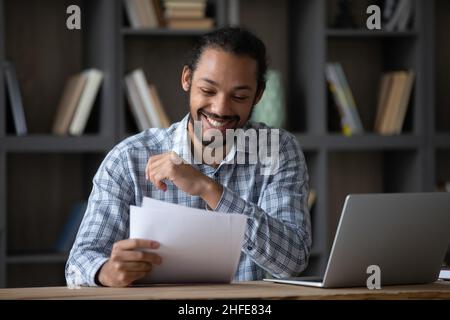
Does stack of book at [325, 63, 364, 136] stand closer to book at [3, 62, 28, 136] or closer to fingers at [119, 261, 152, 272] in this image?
book at [3, 62, 28, 136]

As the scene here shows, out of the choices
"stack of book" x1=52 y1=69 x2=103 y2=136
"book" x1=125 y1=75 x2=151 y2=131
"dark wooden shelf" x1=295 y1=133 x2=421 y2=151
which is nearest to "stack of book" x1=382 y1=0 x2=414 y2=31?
"dark wooden shelf" x1=295 y1=133 x2=421 y2=151

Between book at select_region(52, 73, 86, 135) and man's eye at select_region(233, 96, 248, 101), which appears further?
book at select_region(52, 73, 86, 135)

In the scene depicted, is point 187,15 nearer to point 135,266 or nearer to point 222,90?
point 222,90

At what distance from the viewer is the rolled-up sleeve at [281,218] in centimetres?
203

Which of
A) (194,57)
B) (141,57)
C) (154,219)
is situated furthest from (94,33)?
(154,219)

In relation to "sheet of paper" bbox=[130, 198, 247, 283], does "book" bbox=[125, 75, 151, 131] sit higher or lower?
higher

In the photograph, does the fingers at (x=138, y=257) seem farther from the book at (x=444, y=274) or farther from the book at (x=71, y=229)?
the book at (x=71, y=229)

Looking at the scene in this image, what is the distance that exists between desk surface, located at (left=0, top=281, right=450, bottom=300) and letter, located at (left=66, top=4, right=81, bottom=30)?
6.43 feet

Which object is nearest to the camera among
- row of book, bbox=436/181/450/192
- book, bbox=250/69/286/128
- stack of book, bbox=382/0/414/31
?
book, bbox=250/69/286/128

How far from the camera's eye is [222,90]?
2283 millimetres

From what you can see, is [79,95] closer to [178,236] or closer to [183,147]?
[183,147]

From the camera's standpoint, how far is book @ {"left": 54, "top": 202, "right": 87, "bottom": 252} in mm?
3506

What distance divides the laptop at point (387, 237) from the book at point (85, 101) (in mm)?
1779
